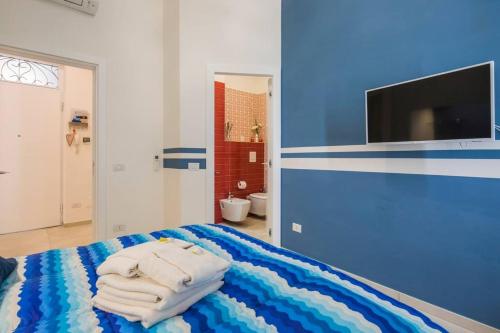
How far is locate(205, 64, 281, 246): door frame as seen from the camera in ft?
9.65

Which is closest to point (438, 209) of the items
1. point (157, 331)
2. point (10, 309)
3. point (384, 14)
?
point (384, 14)

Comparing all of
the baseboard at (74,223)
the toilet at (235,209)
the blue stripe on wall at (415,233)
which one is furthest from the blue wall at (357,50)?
the baseboard at (74,223)

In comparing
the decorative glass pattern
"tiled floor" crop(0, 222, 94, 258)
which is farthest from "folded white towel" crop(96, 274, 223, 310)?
the decorative glass pattern

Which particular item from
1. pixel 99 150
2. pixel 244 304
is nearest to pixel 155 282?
pixel 244 304

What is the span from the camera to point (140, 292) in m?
0.82

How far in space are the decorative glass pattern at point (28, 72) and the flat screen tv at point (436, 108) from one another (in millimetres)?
4392

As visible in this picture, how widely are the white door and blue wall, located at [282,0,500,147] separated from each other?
11.4 feet

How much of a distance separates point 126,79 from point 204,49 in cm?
96

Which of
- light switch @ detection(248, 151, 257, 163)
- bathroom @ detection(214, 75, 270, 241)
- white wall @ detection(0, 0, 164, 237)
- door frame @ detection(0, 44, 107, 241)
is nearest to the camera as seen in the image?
white wall @ detection(0, 0, 164, 237)

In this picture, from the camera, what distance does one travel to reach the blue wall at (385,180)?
1.62 meters

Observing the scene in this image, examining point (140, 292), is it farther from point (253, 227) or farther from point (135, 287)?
point (253, 227)

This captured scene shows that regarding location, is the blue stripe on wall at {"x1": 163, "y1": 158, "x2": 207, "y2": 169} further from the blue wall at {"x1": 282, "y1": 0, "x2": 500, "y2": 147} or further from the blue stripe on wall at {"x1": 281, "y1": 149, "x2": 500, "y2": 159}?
the blue stripe on wall at {"x1": 281, "y1": 149, "x2": 500, "y2": 159}

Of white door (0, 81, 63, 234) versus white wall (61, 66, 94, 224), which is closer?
white door (0, 81, 63, 234)

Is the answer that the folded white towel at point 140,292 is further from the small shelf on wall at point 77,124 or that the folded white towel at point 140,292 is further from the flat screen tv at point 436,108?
the small shelf on wall at point 77,124
